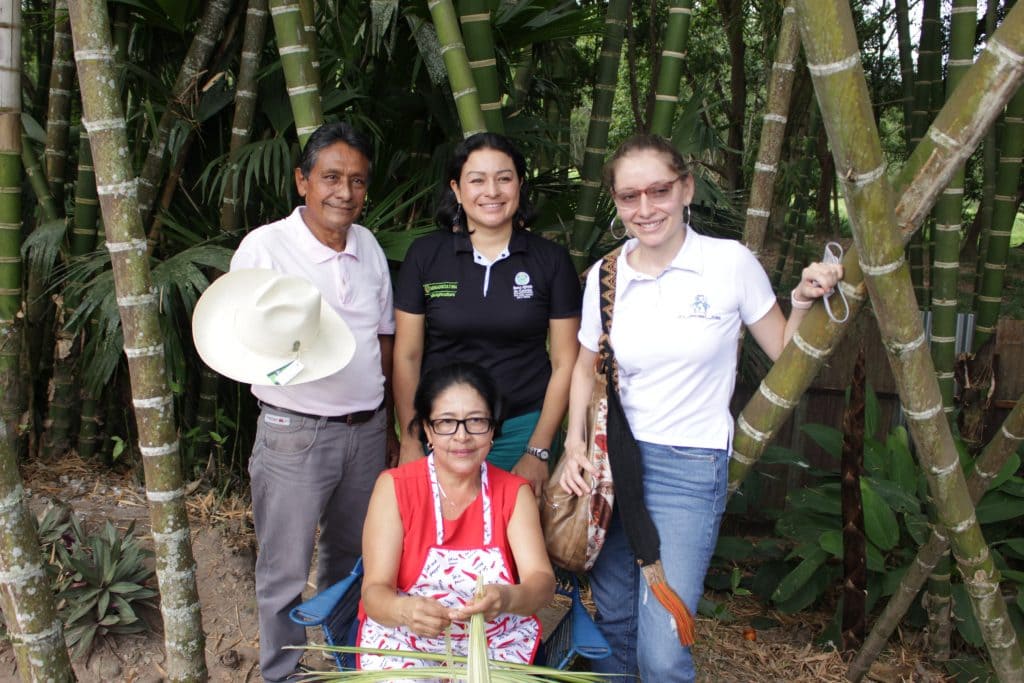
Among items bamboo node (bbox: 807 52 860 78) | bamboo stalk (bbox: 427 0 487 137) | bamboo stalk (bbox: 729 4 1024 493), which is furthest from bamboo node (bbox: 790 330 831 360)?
bamboo stalk (bbox: 427 0 487 137)

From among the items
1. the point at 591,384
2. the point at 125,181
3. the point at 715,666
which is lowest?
the point at 715,666

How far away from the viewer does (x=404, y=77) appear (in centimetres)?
375

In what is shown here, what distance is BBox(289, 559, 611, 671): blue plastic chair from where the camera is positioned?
2043 mm

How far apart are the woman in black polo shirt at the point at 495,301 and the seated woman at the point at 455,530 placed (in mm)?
210

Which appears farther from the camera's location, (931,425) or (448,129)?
(448,129)

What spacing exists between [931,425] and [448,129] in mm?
2393

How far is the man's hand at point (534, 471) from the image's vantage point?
2275 millimetres

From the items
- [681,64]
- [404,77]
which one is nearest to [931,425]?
[681,64]

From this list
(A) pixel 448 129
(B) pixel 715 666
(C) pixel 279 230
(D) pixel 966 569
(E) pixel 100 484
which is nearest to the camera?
(D) pixel 966 569

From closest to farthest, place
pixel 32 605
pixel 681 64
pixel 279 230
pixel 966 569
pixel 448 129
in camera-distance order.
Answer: pixel 32 605 → pixel 966 569 → pixel 279 230 → pixel 681 64 → pixel 448 129

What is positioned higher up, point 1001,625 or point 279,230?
point 279,230

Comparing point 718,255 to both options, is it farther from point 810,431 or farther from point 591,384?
point 810,431

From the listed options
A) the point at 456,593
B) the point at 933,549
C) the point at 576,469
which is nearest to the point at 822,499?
the point at 933,549

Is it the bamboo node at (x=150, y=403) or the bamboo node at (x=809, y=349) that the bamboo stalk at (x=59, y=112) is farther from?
the bamboo node at (x=809, y=349)
